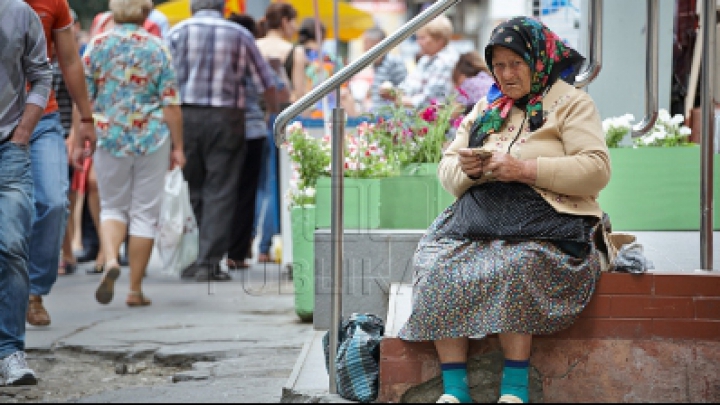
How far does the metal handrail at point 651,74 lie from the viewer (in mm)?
5324

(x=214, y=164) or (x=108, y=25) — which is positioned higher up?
(x=108, y=25)

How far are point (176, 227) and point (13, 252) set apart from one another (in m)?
3.66

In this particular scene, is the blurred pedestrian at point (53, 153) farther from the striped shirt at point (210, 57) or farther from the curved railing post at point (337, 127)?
the striped shirt at point (210, 57)

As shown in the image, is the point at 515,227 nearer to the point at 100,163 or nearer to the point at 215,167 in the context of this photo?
the point at 100,163

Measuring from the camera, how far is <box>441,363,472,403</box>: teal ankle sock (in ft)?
13.9

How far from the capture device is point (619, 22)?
6.97 metres

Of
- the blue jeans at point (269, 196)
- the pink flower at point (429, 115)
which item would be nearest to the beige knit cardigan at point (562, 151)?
the pink flower at point (429, 115)

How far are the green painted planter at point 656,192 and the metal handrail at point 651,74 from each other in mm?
967

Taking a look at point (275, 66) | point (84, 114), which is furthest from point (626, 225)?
point (275, 66)

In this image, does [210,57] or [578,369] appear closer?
[578,369]

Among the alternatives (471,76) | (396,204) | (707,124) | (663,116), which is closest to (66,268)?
(471,76)

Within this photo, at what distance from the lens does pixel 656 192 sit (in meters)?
6.39

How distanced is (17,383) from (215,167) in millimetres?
4365

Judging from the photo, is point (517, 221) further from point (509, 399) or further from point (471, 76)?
point (471, 76)
